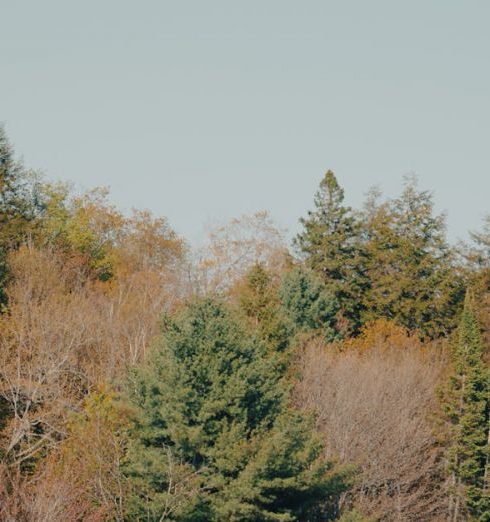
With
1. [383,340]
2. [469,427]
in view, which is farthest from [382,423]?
[383,340]

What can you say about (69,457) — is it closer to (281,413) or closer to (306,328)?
(281,413)

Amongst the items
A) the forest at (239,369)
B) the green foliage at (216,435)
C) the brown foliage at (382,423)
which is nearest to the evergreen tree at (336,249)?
the forest at (239,369)

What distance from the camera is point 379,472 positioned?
93.4 ft

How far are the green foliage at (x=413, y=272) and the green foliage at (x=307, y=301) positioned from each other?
5822 millimetres

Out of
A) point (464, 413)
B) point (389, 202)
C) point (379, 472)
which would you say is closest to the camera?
point (379, 472)

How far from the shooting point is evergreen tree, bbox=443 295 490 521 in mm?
30906

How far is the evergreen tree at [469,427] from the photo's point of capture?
30906 millimetres


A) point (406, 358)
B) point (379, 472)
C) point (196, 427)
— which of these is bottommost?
point (379, 472)

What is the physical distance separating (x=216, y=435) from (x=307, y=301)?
742 inches

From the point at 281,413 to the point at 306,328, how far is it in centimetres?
1501

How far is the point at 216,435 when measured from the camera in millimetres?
20734

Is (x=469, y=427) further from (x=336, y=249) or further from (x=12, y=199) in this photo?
(x=12, y=199)

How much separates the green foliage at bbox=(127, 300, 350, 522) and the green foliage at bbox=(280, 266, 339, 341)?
15.7 metres

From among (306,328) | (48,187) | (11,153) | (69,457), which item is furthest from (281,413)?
(48,187)
